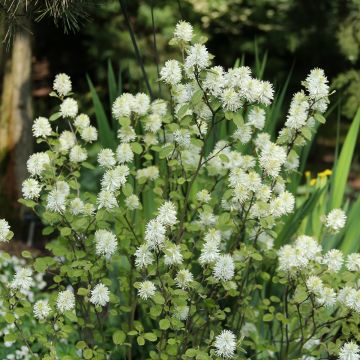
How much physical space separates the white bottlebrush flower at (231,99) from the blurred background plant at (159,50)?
12.4 feet

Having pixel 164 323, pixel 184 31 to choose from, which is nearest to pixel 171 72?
pixel 184 31

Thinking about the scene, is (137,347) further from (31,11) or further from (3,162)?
(3,162)

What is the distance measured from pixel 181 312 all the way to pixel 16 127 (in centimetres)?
431

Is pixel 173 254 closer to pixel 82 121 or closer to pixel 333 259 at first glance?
pixel 333 259

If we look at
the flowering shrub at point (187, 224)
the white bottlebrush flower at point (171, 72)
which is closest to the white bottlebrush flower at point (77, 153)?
the flowering shrub at point (187, 224)

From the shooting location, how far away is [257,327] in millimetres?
3395

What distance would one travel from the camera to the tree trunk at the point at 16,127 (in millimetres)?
6508

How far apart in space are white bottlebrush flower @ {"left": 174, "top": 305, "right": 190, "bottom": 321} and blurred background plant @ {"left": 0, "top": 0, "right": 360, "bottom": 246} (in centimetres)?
383

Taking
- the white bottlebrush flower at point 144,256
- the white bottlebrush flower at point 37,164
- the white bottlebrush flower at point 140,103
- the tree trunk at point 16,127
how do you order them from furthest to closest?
the tree trunk at point 16,127 → the white bottlebrush flower at point 140,103 → the white bottlebrush flower at point 37,164 → the white bottlebrush flower at point 144,256

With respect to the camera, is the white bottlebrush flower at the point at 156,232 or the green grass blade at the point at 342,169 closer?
the white bottlebrush flower at the point at 156,232

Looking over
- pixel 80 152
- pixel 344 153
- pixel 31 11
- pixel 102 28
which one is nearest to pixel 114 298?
pixel 80 152

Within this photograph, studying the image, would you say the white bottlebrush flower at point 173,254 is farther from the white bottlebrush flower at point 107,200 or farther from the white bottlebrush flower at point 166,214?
the white bottlebrush flower at point 107,200

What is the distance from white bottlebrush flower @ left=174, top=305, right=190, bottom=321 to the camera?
2.54 m

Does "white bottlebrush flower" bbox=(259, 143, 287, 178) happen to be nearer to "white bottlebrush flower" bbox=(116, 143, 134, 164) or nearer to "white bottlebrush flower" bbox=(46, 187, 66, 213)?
"white bottlebrush flower" bbox=(116, 143, 134, 164)
